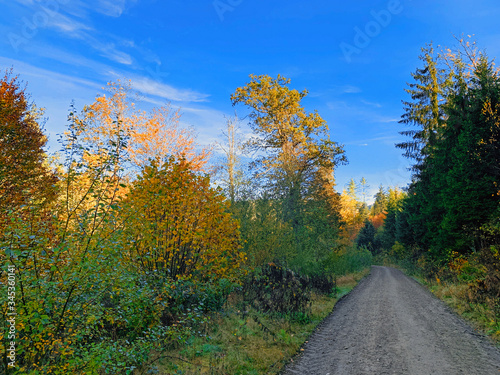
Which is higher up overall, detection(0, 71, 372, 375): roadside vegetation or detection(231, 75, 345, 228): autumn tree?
detection(231, 75, 345, 228): autumn tree

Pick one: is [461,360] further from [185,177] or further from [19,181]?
[19,181]

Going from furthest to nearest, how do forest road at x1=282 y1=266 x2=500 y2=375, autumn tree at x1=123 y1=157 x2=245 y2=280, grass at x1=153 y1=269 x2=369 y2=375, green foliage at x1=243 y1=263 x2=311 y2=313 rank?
green foliage at x1=243 y1=263 x2=311 y2=313 → autumn tree at x1=123 y1=157 x2=245 y2=280 → forest road at x1=282 y1=266 x2=500 y2=375 → grass at x1=153 y1=269 x2=369 y2=375

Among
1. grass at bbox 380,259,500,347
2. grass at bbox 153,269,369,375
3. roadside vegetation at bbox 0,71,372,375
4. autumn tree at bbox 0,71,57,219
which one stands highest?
autumn tree at bbox 0,71,57,219

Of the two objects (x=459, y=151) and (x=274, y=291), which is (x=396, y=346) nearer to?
(x=274, y=291)

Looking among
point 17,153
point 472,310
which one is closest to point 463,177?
point 472,310

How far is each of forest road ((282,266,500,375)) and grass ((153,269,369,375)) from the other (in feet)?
1.39

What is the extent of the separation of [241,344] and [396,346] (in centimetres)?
389

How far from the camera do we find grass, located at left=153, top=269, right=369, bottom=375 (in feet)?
18.7

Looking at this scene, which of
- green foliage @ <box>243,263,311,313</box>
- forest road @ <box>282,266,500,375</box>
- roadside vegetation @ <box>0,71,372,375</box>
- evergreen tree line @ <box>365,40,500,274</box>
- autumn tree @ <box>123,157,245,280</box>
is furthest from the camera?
evergreen tree line @ <box>365,40,500,274</box>

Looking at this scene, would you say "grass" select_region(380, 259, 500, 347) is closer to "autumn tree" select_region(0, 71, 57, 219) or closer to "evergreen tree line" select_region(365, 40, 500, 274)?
"evergreen tree line" select_region(365, 40, 500, 274)

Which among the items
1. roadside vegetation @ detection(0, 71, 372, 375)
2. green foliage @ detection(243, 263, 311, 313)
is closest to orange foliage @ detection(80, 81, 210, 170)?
roadside vegetation @ detection(0, 71, 372, 375)

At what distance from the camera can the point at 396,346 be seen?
7.20m

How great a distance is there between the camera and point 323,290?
15.1m

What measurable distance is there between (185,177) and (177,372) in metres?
4.55
